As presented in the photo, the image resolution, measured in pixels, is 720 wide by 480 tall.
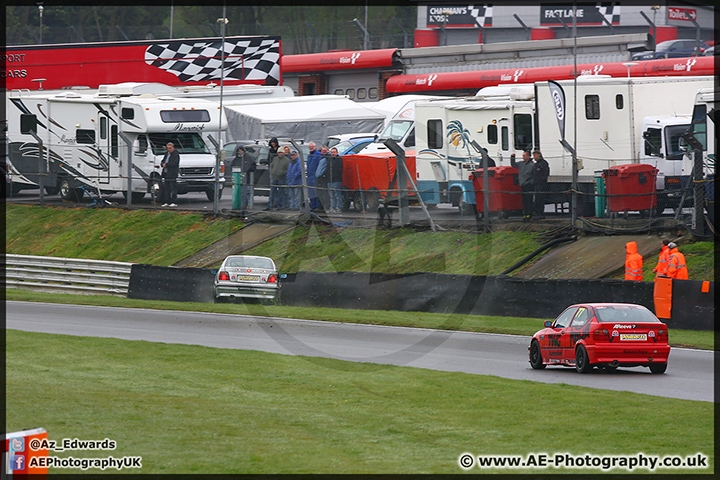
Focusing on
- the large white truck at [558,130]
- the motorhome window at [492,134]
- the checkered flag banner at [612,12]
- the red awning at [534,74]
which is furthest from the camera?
the checkered flag banner at [612,12]

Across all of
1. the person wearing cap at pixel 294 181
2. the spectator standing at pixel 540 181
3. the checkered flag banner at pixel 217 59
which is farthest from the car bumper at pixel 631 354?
the checkered flag banner at pixel 217 59

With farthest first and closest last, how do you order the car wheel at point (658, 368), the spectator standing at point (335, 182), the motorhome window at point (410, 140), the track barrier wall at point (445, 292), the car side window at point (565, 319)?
1. the motorhome window at point (410, 140)
2. the spectator standing at point (335, 182)
3. the track barrier wall at point (445, 292)
4. the car side window at point (565, 319)
5. the car wheel at point (658, 368)

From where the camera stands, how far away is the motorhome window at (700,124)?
2181 cm

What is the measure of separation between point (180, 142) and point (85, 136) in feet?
11.7

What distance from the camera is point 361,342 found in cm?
1683

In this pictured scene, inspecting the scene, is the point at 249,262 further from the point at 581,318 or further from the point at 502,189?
the point at 581,318

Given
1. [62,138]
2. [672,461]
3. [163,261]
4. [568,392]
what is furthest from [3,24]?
[672,461]

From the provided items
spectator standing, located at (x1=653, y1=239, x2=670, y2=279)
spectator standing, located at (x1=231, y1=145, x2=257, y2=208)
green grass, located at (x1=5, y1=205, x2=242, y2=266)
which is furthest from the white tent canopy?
spectator standing, located at (x1=653, y1=239, x2=670, y2=279)

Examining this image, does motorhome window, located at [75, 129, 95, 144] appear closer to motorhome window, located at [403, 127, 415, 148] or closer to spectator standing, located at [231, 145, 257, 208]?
spectator standing, located at [231, 145, 257, 208]

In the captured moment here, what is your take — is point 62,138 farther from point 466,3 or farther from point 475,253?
point 466,3

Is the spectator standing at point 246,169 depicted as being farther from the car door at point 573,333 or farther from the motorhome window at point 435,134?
the car door at point 573,333

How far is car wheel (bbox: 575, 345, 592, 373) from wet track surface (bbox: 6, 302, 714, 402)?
12 centimetres

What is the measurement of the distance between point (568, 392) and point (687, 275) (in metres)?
7.15

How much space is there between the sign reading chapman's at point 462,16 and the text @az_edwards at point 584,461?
55700 mm
